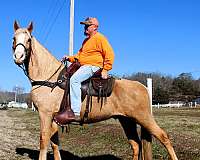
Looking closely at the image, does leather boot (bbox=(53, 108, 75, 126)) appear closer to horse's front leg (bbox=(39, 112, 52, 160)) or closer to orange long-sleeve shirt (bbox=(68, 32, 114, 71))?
horse's front leg (bbox=(39, 112, 52, 160))

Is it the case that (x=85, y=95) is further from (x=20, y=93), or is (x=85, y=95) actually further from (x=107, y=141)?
(x=20, y=93)

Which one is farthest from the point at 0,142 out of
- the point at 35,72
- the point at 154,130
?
the point at 154,130

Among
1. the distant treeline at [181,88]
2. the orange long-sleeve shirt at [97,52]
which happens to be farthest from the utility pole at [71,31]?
the distant treeline at [181,88]

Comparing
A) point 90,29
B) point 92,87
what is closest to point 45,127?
point 92,87

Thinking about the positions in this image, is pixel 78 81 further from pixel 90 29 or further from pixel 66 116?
pixel 90 29

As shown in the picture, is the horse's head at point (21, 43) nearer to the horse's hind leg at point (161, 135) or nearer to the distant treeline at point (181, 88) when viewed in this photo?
the horse's hind leg at point (161, 135)

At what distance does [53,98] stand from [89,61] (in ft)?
3.61

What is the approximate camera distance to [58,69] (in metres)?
8.35

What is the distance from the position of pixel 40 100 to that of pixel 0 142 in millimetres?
7196

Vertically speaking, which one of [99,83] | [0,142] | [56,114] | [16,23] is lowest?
[0,142]

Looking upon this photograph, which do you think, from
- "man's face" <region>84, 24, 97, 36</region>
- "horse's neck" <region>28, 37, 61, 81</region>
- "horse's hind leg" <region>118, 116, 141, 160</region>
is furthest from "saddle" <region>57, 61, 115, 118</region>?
"horse's hind leg" <region>118, 116, 141, 160</region>

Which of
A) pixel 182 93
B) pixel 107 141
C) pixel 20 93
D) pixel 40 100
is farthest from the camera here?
pixel 20 93

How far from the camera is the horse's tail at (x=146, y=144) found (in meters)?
8.22

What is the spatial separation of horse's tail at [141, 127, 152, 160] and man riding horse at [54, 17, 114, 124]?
1.53m
